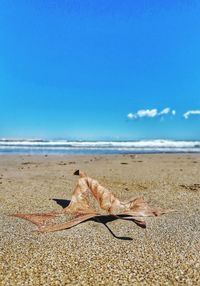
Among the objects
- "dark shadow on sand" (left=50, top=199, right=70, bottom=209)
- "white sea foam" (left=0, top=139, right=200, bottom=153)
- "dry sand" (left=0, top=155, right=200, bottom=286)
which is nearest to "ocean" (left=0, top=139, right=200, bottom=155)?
"white sea foam" (left=0, top=139, right=200, bottom=153)

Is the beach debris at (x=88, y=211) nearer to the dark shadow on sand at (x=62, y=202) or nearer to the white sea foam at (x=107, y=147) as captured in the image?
the dark shadow on sand at (x=62, y=202)

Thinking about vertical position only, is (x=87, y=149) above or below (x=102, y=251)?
above

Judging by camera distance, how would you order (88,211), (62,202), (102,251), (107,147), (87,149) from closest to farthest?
(102,251) → (88,211) → (62,202) → (87,149) → (107,147)

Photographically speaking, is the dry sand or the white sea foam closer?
the dry sand

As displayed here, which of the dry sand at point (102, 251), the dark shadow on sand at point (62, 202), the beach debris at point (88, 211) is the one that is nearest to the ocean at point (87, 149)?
the dark shadow on sand at point (62, 202)

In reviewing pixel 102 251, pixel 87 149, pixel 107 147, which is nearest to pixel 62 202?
pixel 102 251

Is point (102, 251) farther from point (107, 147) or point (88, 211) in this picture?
point (107, 147)

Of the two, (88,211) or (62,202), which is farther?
(62,202)

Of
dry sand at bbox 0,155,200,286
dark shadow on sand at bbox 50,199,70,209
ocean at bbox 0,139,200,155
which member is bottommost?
→ dry sand at bbox 0,155,200,286

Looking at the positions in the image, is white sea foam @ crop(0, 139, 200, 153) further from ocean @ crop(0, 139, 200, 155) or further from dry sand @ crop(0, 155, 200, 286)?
dry sand @ crop(0, 155, 200, 286)

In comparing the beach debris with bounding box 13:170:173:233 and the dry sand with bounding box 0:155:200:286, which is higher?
the beach debris with bounding box 13:170:173:233
